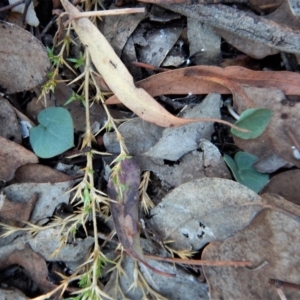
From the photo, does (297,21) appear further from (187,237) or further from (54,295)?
(54,295)

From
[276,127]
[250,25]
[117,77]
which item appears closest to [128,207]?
[117,77]

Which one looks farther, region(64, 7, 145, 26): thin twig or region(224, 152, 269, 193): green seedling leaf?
region(224, 152, 269, 193): green seedling leaf

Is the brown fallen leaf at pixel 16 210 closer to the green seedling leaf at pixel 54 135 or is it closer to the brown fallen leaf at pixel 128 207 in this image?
the green seedling leaf at pixel 54 135

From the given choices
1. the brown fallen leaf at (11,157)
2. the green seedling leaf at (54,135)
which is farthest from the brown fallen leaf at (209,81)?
the brown fallen leaf at (11,157)

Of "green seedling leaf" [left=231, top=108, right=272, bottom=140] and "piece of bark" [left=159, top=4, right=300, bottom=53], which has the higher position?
"piece of bark" [left=159, top=4, right=300, bottom=53]

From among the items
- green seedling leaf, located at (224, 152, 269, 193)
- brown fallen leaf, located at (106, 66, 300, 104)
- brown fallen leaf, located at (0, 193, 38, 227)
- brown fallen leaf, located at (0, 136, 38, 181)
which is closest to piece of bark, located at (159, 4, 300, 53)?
brown fallen leaf, located at (106, 66, 300, 104)

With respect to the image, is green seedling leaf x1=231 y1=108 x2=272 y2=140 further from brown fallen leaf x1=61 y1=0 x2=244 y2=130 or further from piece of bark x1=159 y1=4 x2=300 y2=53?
piece of bark x1=159 y1=4 x2=300 y2=53

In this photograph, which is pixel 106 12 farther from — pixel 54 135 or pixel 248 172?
pixel 248 172
